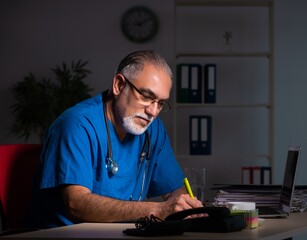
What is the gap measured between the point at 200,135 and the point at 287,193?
3288 millimetres

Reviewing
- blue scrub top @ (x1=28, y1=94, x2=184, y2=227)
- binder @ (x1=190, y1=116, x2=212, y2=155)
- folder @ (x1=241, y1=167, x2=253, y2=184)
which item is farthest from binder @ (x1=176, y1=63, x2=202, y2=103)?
blue scrub top @ (x1=28, y1=94, x2=184, y2=227)

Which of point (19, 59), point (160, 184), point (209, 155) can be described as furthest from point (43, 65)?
point (160, 184)

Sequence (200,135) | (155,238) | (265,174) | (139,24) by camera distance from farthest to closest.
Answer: (139,24)
(200,135)
(265,174)
(155,238)

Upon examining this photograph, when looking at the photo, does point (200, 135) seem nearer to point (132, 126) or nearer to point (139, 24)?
point (139, 24)

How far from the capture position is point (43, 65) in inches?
235

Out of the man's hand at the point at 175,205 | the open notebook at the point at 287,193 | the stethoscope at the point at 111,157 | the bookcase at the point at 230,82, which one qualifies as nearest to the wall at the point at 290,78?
the bookcase at the point at 230,82

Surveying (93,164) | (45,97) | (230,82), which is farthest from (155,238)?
(230,82)

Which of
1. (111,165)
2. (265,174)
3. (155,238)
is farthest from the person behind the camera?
(265,174)

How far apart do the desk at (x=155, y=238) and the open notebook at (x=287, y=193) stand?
14cm

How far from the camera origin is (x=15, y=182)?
7.86 feet

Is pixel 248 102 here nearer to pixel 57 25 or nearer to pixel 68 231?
pixel 57 25

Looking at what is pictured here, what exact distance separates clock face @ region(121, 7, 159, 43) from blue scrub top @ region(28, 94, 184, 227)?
3.23 m

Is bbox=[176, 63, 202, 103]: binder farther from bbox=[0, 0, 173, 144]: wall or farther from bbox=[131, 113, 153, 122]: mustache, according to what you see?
bbox=[131, 113, 153, 122]: mustache

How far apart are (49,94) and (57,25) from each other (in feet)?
2.20
